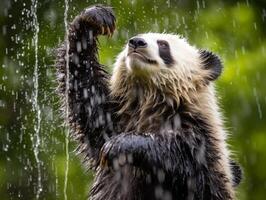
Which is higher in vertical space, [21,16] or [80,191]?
[21,16]

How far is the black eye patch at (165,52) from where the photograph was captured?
709cm

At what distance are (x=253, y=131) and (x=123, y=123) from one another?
12.3 feet

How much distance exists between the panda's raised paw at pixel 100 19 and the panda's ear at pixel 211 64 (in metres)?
0.81

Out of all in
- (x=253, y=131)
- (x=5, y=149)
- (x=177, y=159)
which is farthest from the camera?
(x=5, y=149)

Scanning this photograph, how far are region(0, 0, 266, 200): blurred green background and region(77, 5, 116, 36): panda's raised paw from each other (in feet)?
10.8

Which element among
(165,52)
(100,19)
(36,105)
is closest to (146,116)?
(165,52)

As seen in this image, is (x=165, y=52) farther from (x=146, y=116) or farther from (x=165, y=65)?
(x=146, y=116)

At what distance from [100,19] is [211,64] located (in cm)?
101

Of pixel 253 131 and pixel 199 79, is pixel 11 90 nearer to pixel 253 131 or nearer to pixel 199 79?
pixel 253 131

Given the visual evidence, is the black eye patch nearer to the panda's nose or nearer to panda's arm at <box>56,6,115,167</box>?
the panda's nose

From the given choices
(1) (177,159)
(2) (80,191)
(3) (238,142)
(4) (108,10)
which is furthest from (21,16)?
(1) (177,159)

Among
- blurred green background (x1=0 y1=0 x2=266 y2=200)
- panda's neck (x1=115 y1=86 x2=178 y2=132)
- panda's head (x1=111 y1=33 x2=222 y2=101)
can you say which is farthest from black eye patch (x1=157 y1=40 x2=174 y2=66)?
blurred green background (x1=0 y1=0 x2=266 y2=200)

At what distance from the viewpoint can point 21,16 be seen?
37.7 ft

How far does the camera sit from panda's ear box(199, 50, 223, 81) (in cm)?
736
